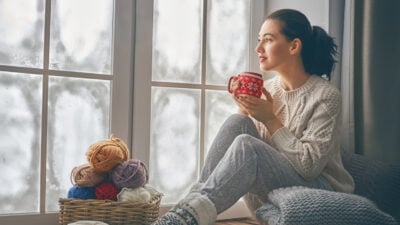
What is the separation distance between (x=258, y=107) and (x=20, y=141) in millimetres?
856

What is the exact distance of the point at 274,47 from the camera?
5.93ft

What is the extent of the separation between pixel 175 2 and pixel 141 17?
0.20m

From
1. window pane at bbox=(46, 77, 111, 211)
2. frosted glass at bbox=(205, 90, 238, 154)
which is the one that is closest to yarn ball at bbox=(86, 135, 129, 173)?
window pane at bbox=(46, 77, 111, 211)

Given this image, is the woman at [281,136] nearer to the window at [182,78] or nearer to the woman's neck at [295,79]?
the woman's neck at [295,79]

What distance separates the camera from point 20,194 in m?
1.84

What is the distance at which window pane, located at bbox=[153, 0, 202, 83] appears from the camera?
2.12 m

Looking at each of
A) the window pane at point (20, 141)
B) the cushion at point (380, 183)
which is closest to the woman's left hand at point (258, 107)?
the cushion at point (380, 183)

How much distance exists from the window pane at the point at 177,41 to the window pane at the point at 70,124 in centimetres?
26

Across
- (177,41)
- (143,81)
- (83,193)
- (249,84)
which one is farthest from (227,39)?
(83,193)

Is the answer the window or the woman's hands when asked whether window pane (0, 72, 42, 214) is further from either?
the woman's hands

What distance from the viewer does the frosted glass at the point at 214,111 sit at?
2.24 meters

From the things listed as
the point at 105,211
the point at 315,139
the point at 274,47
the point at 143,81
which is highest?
the point at 274,47

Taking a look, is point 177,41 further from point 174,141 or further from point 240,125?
point 240,125

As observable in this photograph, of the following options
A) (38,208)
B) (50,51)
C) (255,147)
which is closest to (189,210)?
(255,147)
